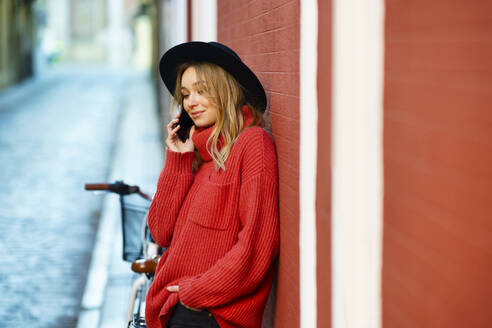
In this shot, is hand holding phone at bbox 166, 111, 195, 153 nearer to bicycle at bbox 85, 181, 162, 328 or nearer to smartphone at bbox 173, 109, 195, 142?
smartphone at bbox 173, 109, 195, 142

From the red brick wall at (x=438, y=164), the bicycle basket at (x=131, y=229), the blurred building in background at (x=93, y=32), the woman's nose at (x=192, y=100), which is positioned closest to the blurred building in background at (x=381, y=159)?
the red brick wall at (x=438, y=164)

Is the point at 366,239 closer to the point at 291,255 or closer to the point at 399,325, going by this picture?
the point at 399,325

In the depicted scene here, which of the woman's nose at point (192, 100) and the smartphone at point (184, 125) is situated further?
the smartphone at point (184, 125)

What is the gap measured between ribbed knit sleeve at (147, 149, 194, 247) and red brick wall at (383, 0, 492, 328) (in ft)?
4.49

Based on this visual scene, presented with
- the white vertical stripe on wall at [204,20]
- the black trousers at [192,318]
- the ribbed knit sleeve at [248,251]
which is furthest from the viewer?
the white vertical stripe on wall at [204,20]

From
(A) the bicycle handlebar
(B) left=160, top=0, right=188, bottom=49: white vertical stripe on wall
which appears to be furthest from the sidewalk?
(B) left=160, top=0, right=188, bottom=49: white vertical stripe on wall

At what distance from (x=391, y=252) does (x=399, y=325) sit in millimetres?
168

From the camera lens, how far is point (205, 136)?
9.25 feet

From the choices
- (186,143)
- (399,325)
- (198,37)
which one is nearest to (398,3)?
(399,325)

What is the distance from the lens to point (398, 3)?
1.50m

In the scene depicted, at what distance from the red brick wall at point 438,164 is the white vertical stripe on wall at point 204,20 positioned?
3522 millimetres

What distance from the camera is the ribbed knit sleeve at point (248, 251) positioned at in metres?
2.47

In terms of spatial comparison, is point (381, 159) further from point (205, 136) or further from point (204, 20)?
point (204, 20)

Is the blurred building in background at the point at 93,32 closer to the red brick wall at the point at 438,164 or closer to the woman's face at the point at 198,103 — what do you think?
the woman's face at the point at 198,103
